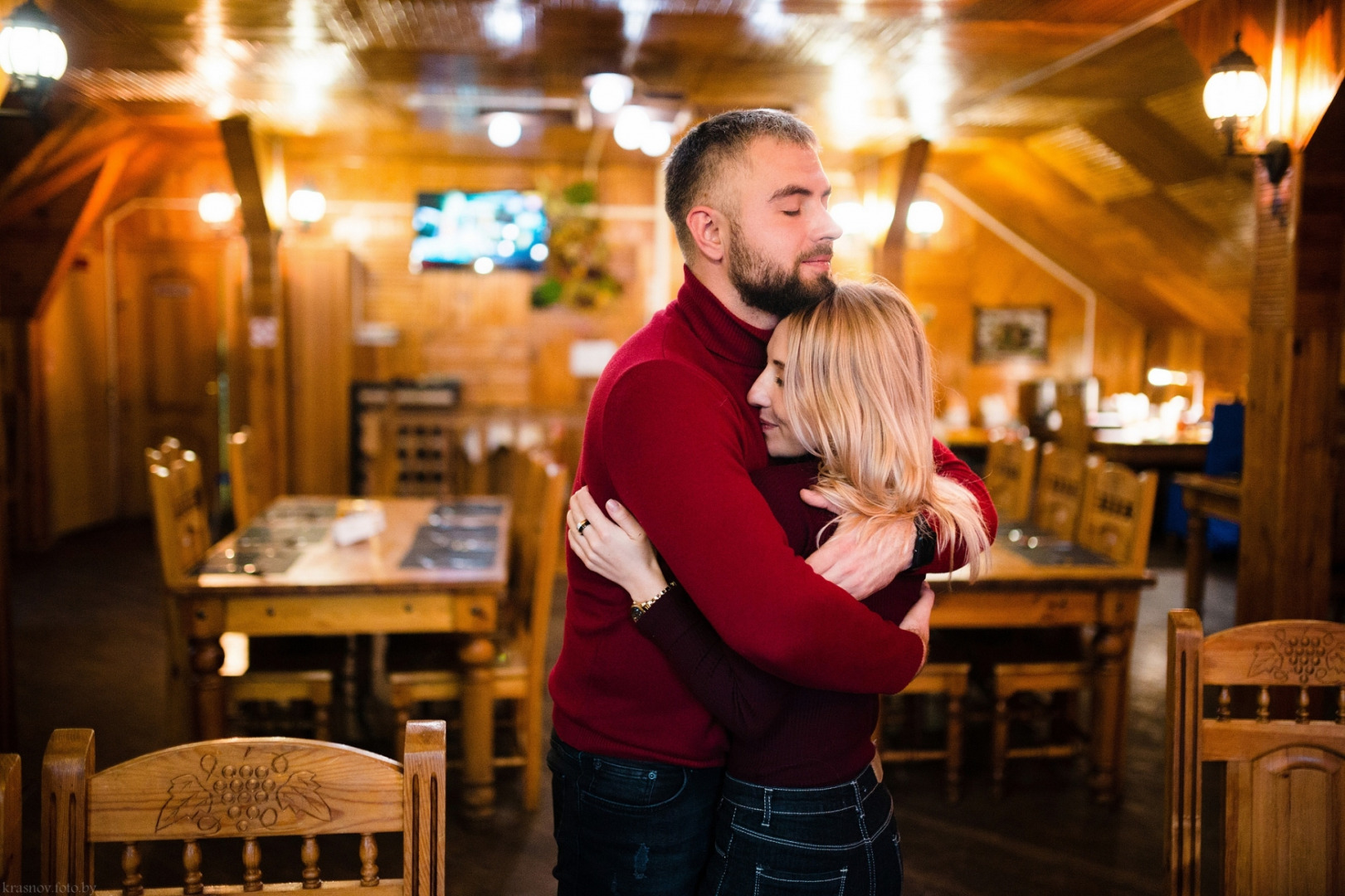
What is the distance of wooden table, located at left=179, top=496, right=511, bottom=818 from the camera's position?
3.30 m

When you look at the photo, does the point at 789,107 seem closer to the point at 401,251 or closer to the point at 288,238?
the point at 401,251

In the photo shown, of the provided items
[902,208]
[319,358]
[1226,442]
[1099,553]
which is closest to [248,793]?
[1099,553]

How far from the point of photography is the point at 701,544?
1.27m

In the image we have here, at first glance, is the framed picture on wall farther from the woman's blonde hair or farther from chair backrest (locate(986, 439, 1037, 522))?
the woman's blonde hair

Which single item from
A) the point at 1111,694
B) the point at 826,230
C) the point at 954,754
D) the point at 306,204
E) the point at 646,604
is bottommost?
the point at 954,754

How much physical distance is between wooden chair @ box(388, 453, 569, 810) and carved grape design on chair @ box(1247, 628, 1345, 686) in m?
2.14

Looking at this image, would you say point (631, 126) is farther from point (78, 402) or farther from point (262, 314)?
point (78, 402)

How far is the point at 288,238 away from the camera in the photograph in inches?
324

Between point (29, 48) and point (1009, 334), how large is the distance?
27.3 feet

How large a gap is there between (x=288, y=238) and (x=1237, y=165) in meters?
6.72

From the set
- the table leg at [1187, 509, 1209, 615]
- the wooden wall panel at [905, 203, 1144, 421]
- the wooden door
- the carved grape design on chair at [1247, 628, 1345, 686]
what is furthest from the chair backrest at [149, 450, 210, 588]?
the wooden wall panel at [905, 203, 1144, 421]

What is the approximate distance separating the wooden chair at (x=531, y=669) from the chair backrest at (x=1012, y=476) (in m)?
1.96

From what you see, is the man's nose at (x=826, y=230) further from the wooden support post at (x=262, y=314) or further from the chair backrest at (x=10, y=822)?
the wooden support post at (x=262, y=314)

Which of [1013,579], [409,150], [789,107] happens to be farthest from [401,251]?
[1013,579]
